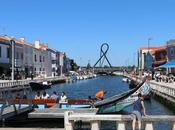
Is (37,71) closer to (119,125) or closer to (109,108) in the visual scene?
(109,108)

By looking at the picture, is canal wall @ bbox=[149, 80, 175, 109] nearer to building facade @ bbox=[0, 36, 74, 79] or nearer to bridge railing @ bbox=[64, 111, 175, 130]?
bridge railing @ bbox=[64, 111, 175, 130]

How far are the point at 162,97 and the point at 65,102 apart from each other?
21.6 metres

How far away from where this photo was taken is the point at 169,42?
129 m

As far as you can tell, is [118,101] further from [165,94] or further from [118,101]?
[165,94]

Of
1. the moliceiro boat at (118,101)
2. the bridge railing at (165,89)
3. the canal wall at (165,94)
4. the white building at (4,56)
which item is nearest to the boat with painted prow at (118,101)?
the moliceiro boat at (118,101)

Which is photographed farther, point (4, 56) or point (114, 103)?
point (4, 56)

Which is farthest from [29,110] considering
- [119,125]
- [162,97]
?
[162,97]

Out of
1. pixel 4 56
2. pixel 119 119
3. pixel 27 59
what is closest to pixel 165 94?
pixel 119 119

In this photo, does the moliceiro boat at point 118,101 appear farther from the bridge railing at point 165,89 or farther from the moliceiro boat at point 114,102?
the bridge railing at point 165,89

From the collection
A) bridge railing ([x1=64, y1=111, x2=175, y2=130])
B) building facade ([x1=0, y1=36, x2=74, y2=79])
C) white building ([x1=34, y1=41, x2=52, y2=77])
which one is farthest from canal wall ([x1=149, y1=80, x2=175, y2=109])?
white building ([x1=34, y1=41, x2=52, y2=77])

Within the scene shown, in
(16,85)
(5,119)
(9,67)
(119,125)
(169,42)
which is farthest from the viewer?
(169,42)

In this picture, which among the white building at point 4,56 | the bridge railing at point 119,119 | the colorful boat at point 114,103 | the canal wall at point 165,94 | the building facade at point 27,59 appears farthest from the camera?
the building facade at point 27,59

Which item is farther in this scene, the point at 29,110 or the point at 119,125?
the point at 29,110

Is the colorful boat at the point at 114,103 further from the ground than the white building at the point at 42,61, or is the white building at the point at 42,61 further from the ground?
the white building at the point at 42,61
